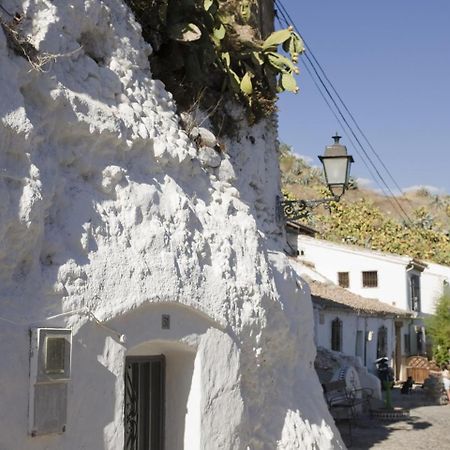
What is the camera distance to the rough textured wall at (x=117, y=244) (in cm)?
555

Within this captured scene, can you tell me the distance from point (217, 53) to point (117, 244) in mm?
3335

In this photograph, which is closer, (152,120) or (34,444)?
(34,444)

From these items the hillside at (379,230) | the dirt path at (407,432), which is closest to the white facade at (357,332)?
the dirt path at (407,432)

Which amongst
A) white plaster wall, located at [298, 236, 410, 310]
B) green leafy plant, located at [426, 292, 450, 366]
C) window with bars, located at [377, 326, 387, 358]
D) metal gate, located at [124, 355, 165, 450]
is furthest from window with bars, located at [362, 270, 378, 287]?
metal gate, located at [124, 355, 165, 450]

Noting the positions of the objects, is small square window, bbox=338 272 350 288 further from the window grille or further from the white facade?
the white facade

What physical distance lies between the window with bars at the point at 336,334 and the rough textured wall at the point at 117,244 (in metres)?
17.5

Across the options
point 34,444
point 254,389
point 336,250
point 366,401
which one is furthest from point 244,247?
point 336,250

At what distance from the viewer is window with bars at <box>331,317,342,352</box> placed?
2639cm

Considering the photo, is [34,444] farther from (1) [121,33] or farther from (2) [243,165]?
(2) [243,165]

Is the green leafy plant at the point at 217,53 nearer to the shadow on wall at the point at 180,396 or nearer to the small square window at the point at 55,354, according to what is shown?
the shadow on wall at the point at 180,396

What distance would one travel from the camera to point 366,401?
19500 millimetres

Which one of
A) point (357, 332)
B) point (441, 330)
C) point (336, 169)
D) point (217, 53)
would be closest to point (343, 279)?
point (441, 330)

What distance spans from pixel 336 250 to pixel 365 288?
7.09ft

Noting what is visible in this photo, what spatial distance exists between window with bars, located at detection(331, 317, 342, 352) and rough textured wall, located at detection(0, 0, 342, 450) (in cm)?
1753
